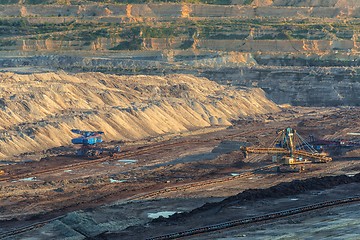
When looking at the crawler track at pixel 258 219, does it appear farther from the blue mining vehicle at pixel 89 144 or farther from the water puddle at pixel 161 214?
the blue mining vehicle at pixel 89 144

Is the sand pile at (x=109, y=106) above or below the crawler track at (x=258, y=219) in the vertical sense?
below

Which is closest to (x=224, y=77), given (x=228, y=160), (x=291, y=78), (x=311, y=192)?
(x=291, y=78)

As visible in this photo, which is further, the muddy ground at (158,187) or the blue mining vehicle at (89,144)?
the blue mining vehicle at (89,144)

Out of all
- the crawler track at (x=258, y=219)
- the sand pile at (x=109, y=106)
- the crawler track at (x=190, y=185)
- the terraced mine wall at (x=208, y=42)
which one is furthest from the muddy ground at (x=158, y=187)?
the terraced mine wall at (x=208, y=42)

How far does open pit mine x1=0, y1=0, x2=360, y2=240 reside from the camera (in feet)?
185

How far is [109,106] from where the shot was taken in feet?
325

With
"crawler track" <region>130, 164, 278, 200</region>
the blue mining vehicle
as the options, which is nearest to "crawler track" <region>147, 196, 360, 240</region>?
"crawler track" <region>130, 164, 278, 200</region>

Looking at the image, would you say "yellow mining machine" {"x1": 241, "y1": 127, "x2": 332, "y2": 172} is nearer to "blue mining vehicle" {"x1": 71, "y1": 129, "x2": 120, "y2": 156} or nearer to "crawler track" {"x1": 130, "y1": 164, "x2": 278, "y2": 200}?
"crawler track" {"x1": 130, "y1": 164, "x2": 278, "y2": 200}

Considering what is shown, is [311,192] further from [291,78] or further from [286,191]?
[291,78]

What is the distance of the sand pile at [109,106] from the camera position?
278 ft

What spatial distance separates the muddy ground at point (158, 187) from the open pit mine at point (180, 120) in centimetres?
12

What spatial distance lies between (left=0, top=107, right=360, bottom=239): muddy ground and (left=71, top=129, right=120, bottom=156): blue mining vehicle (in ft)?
5.88

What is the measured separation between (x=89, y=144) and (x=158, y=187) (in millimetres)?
Answer: 15235

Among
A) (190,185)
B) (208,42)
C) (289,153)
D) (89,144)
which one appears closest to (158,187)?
(190,185)
